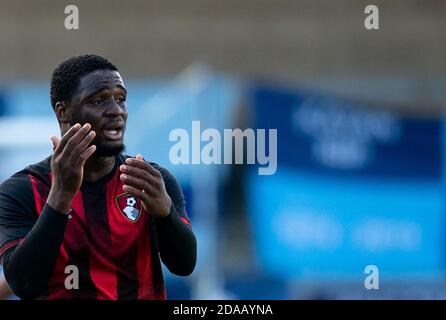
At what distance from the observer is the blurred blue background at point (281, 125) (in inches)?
284

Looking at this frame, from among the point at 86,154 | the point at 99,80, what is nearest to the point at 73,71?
the point at 99,80

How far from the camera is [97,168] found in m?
2.42

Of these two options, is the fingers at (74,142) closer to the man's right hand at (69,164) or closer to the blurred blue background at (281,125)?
the man's right hand at (69,164)

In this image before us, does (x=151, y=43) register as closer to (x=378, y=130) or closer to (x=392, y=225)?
(x=378, y=130)

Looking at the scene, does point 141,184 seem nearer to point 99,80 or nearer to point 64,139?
point 64,139

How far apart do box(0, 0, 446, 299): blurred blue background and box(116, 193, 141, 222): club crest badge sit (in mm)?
4084

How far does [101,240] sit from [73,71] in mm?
440

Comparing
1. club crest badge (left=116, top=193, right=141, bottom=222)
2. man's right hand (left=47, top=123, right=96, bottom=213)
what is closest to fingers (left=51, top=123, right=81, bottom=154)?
man's right hand (left=47, top=123, right=96, bottom=213)

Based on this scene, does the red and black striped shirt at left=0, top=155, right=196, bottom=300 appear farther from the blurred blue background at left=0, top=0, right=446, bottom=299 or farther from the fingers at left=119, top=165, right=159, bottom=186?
the blurred blue background at left=0, top=0, right=446, bottom=299

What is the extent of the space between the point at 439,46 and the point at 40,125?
454 centimetres

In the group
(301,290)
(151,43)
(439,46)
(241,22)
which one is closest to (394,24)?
(439,46)

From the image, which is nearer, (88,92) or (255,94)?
(88,92)

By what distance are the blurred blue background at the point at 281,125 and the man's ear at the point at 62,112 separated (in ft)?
13.6

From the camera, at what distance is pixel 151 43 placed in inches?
351
